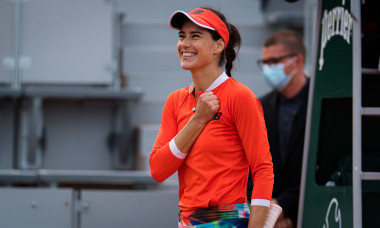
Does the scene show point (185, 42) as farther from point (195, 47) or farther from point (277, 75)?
point (277, 75)

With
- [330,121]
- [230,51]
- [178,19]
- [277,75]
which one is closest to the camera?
[178,19]

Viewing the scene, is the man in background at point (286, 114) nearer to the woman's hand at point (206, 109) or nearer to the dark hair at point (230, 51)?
the dark hair at point (230, 51)

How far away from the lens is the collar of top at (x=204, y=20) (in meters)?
2.13

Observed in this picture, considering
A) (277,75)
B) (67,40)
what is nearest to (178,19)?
(277,75)

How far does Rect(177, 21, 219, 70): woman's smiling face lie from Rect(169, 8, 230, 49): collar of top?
0.10 feet

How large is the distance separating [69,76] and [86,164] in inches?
33.5

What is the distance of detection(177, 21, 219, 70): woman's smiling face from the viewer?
7.08ft

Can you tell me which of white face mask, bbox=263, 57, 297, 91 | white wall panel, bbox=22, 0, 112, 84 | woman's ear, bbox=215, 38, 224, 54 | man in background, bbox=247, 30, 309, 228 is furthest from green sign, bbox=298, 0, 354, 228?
white wall panel, bbox=22, 0, 112, 84

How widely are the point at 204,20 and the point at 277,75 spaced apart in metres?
2.08

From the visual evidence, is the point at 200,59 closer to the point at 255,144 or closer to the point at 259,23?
the point at 255,144

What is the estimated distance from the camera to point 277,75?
4148mm

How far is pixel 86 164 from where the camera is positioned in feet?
19.1

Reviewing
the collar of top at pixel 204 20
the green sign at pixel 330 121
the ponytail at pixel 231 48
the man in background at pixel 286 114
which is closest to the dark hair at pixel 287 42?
the man in background at pixel 286 114

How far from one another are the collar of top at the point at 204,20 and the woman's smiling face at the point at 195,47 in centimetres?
3
